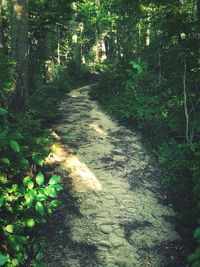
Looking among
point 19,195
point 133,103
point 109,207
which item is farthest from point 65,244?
point 133,103

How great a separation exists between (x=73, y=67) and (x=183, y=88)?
574 inches

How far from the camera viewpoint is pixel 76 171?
754 centimetres

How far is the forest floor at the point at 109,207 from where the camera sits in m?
5.26

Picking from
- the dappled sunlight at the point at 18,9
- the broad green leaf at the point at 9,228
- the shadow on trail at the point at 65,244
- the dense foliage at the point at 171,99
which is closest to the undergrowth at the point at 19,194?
the broad green leaf at the point at 9,228

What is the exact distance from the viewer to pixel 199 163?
18.4 ft

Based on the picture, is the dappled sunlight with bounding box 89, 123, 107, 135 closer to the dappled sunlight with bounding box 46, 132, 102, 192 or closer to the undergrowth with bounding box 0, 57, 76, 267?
the dappled sunlight with bounding box 46, 132, 102, 192

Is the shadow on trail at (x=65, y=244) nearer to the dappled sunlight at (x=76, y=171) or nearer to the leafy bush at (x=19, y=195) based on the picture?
the leafy bush at (x=19, y=195)

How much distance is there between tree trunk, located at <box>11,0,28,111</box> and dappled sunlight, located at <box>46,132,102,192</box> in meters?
1.48

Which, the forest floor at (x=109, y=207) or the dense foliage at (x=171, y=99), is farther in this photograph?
the dense foliage at (x=171, y=99)

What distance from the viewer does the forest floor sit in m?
5.26

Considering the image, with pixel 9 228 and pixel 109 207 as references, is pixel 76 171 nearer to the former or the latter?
pixel 109 207

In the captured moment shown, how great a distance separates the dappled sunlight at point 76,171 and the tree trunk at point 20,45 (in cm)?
148

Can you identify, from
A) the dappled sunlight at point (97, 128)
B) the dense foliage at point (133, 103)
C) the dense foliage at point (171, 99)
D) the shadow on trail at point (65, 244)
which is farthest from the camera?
the dappled sunlight at point (97, 128)

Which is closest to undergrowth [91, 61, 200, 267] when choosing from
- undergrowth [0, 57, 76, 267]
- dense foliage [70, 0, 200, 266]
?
dense foliage [70, 0, 200, 266]
